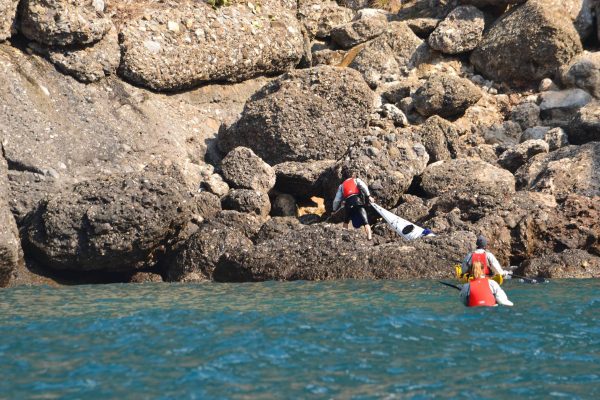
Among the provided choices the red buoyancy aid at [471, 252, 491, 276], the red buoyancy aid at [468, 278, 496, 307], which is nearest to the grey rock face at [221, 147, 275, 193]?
the red buoyancy aid at [471, 252, 491, 276]

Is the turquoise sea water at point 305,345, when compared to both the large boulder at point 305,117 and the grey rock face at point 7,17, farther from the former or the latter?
the grey rock face at point 7,17

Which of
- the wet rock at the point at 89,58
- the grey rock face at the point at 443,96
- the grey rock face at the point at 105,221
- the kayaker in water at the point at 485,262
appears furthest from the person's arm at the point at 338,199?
the wet rock at the point at 89,58

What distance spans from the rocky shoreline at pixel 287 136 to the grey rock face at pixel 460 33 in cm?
6

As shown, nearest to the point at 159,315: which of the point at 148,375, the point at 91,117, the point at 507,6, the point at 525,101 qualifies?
the point at 148,375

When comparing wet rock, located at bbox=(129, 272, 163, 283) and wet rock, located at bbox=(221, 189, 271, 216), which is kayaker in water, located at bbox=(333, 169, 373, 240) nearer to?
wet rock, located at bbox=(221, 189, 271, 216)

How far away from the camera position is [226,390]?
10.1m

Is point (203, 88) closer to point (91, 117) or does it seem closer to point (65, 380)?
point (91, 117)

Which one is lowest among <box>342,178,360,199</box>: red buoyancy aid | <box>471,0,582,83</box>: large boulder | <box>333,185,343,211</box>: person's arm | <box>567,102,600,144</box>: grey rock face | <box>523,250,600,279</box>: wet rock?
<box>523,250,600,279</box>: wet rock

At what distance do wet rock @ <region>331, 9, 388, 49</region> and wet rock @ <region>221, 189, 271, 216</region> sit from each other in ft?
32.1

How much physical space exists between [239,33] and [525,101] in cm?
826

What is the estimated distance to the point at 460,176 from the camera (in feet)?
71.7

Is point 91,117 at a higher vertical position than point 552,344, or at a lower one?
higher

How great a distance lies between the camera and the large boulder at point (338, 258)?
18.4m

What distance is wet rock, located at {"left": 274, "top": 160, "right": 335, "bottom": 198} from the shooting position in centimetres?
2272
